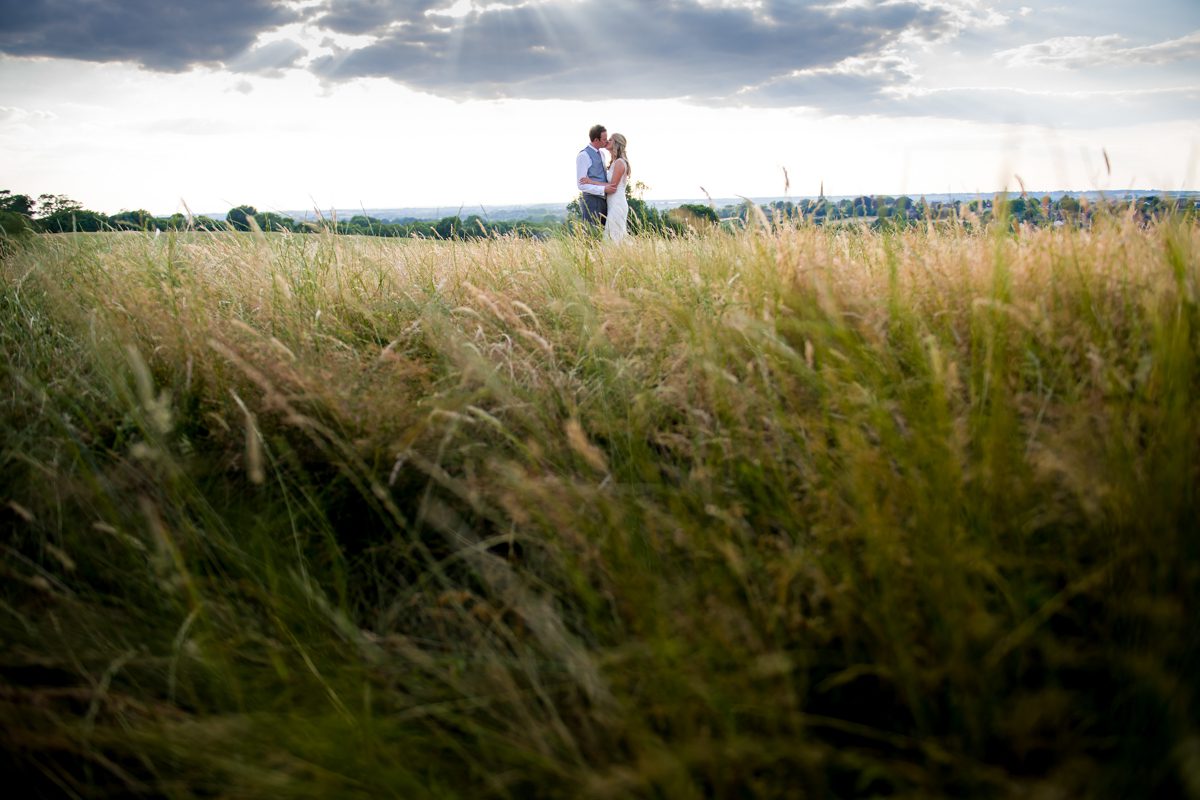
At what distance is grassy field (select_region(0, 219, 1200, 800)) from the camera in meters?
1.10

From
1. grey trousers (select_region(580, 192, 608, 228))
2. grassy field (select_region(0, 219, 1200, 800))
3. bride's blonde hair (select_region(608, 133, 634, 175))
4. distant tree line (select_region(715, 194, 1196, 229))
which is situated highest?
bride's blonde hair (select_region(608, 133, 634, 175))

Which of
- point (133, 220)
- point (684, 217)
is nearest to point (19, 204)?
point (133, 220)

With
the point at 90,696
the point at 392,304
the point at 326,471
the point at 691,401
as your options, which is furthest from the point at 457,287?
the point at 90,696

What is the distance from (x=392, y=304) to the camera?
10.2ft

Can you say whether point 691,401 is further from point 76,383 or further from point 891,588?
point 76,383

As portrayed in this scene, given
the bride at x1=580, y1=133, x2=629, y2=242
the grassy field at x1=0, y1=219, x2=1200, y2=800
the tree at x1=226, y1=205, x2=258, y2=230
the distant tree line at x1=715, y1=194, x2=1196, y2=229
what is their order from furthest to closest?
the bride at x1=580, y1=133, x2=629, y2=242 → the tree at x1=226, y1=205, x2=258, y2=230 → the distant tree line at x1=715, y1=194, x2=1196, y2=229 → the grassy field at x1=0, y1=219, x2=1200, y2=800

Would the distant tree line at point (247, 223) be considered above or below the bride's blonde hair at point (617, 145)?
below

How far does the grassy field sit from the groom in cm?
697

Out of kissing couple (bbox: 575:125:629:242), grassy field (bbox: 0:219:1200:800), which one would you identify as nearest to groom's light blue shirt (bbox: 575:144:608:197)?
kissing couple (bbox: 575:125:629:242)

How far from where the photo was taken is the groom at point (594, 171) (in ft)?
29.6

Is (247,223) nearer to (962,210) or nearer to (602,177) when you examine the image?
(962,210)

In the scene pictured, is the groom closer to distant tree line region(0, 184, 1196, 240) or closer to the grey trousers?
the grey trousers

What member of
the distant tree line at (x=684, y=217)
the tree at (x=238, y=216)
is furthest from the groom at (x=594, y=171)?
the tree at (x=238, y=216)

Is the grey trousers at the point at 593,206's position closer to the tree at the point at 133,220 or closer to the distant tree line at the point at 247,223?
the distant tree line at the point at 247,223
